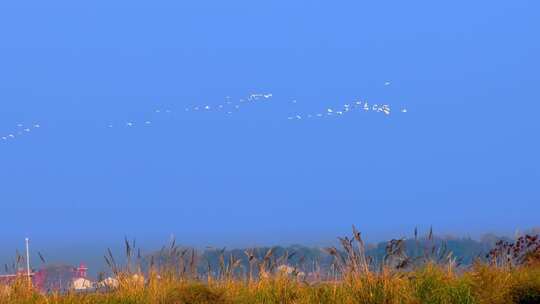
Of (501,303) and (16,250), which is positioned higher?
(16,250)

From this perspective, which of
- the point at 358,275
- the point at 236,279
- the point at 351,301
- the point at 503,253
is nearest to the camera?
the point at 351,301

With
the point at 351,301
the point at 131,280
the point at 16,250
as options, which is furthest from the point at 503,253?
the point at 16,250

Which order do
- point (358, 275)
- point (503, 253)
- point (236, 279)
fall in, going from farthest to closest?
point (503, 253), point (236, 279), point (358, 275)

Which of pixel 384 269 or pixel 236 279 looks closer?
pixel 384 269

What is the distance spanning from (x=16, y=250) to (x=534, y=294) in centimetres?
645

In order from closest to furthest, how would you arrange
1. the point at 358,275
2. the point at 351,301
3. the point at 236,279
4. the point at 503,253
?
the point at 351,301 → the point at 358,275 → the point at 236,279 → the point at 503,253

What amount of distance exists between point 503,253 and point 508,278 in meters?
2.18

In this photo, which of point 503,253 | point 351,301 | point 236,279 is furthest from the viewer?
point 503,253

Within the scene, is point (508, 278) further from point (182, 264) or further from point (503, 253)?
point (182, 264)

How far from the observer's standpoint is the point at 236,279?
47.4 feet

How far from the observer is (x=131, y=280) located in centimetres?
1380

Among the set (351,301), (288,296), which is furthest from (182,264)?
(351,301)

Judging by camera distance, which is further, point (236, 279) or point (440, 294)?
point (236, 279)

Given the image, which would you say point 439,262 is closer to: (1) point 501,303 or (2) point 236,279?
(1) point 501,303
